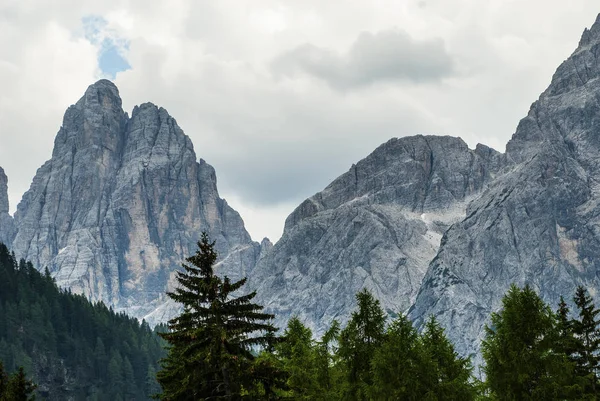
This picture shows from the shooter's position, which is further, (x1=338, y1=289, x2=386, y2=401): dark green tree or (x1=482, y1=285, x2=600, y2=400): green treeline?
(x1=338, y1=289, x2=386, y2=401): dark green tree

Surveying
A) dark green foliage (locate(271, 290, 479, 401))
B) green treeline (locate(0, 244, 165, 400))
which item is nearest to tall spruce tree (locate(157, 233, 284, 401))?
dark green foliage (locate(271, 290, 479, 401))

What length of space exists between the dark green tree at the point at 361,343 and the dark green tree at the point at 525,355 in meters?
6.79

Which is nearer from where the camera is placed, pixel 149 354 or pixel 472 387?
pixel 472 387

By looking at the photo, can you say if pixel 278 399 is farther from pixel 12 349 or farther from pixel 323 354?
pixel 12 349

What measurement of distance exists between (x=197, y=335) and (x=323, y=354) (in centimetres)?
1929

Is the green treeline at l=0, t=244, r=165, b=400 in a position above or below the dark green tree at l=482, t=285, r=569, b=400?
above

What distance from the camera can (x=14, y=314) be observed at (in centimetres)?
14550

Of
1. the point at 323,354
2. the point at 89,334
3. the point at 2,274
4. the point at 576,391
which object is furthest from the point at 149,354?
the point at 576,391

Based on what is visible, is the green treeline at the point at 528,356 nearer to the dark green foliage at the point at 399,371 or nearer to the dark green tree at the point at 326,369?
the dark green foliage at the point at 399,371

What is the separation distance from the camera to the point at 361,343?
43406 mm

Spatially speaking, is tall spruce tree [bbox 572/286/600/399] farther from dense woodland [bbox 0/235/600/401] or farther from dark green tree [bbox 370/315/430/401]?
dark green tree [bbox 370/315/430/401]

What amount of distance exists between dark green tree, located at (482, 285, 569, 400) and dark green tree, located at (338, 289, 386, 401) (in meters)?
6.79

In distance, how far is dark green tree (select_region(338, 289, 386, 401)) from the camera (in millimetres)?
42438

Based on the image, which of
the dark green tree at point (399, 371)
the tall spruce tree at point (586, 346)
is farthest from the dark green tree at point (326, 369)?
the tall spruce tree at point (586, 346)
